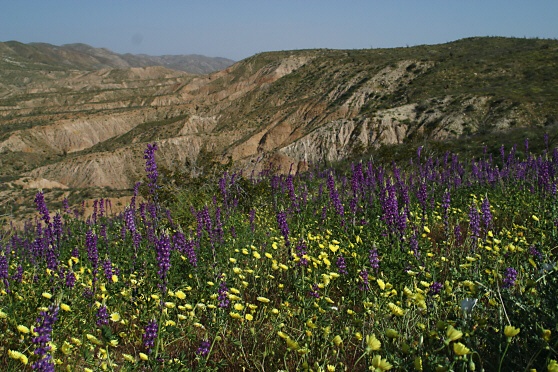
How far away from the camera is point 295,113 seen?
5900cm

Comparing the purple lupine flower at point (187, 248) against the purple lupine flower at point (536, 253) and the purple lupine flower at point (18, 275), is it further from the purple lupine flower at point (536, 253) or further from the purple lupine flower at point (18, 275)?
the purple lupine flower at point (536, 253)

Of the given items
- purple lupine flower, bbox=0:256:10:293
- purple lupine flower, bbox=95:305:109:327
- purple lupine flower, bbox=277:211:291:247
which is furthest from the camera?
purple lupine flower, bbox=277:211:291:247

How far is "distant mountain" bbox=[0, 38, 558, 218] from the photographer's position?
3478 cm

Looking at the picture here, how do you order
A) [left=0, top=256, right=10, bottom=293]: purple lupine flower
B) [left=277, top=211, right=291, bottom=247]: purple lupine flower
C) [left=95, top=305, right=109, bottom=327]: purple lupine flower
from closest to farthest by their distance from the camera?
[left=95, top=305, right=109, bottom=327]: purple lupine flower → [left=0, top=256, right=10, bottom=293]: purple lupine flower → [left=277, top=211, right=291, bottom=247]: purple lupine flower

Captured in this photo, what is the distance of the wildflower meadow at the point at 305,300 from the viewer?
8.46 ft

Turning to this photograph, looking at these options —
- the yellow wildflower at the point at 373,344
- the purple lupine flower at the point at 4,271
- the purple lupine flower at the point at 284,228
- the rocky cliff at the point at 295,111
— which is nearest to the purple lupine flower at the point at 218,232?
the purple lupine flower at the point at 284,228

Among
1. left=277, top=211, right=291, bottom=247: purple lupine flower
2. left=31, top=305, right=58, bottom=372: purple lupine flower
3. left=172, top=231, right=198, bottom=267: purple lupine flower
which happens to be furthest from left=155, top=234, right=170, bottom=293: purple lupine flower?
left=277, top=211, right=291, bottom=247: purple lupine flower

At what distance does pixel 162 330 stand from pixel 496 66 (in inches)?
1995

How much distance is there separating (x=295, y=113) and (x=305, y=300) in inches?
2222

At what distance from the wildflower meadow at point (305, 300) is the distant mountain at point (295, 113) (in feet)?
11.2

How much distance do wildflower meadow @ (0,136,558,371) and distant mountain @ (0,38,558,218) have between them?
342 cm

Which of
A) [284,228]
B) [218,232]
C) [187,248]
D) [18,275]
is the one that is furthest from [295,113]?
[18,275]

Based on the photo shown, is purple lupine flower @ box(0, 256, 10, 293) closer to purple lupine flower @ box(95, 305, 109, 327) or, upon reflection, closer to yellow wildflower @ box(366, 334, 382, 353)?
purple lupine flower @ box(95, 305, 109, 327)

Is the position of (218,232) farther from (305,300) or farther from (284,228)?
(305,300)
